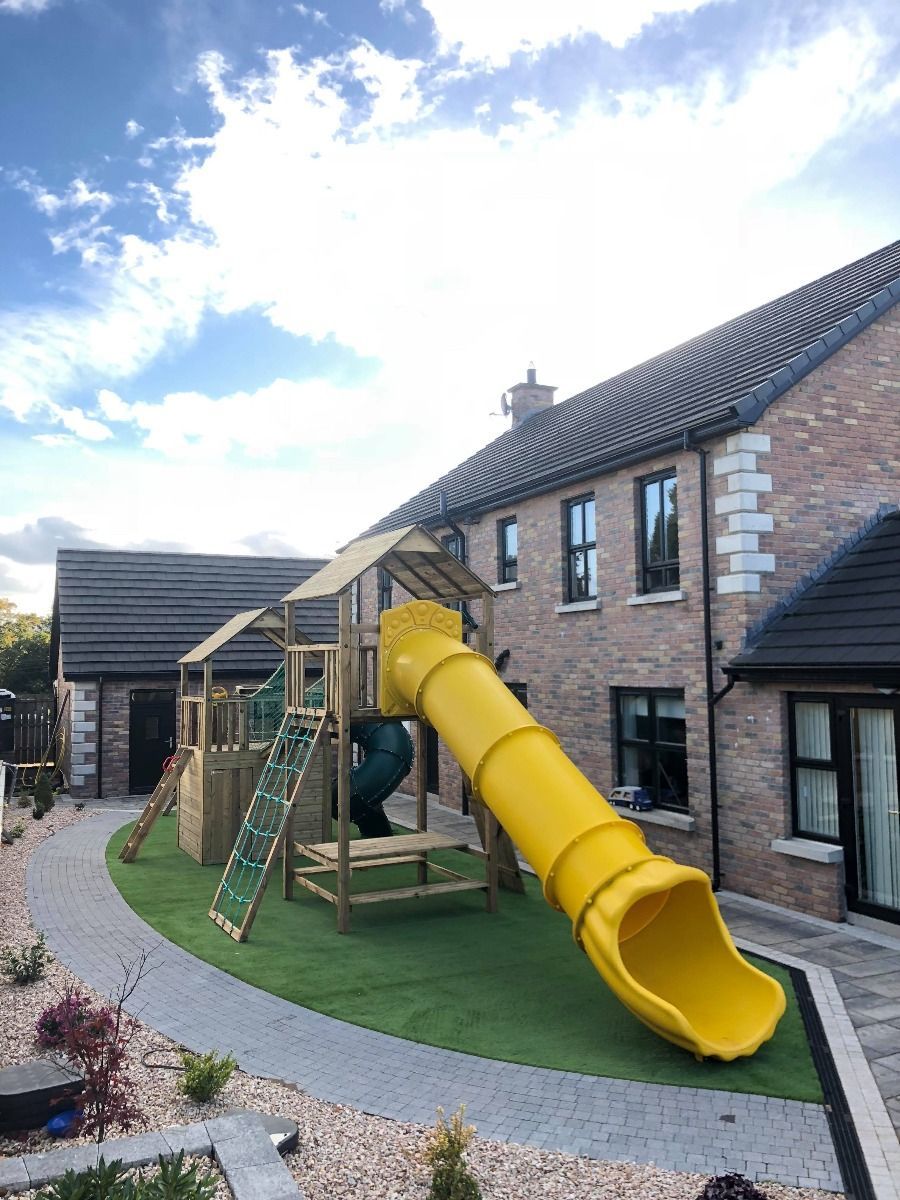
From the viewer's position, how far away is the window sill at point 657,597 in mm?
12797

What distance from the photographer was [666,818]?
502 inches

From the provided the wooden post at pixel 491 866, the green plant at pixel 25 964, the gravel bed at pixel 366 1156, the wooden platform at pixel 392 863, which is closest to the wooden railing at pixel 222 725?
the wooden platform at pixel 392 863

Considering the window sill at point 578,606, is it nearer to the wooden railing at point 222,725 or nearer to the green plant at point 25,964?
the wooden railing at point 222,725

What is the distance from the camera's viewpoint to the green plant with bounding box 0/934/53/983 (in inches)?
340

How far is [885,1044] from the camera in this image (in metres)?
7.19

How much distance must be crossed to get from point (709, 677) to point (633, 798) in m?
2.42

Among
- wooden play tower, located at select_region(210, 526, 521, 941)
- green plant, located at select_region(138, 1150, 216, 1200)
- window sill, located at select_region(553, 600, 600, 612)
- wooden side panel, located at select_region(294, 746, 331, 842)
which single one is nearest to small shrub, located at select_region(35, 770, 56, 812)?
wooden side panel, located at select_region(294, 746, 331, 842)

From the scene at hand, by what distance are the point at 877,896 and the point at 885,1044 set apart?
11.0ft

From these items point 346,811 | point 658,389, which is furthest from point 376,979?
point 658,389

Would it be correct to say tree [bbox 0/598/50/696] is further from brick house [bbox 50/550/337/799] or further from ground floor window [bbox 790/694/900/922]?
ground floor window [bbox 790/694/900/922]

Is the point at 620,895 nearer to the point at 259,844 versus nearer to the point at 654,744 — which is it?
the point at 654,744

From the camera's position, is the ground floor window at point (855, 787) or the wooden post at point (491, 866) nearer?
the ground floor window at point (855, 787)

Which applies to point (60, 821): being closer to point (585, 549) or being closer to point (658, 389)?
point (585, 549)

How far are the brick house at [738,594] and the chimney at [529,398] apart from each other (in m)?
6.96
